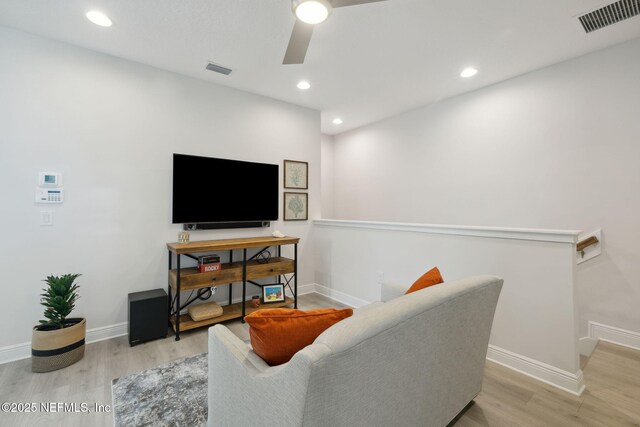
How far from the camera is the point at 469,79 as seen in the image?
10.7 feet

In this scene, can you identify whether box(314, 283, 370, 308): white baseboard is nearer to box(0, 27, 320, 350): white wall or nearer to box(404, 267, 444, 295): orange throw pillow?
box(0, 27, 320, 350): white wall

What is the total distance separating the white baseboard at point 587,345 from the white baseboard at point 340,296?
204cm

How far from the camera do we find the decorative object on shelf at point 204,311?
2846 mm

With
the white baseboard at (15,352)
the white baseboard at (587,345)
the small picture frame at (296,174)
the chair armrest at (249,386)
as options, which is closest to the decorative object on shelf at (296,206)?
the small picture frame at (296,174)

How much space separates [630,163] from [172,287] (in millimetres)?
4581

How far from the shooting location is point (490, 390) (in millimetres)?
1988

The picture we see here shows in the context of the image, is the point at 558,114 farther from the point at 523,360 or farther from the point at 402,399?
the point at 402,399

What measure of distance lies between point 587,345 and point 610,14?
9.44 ft

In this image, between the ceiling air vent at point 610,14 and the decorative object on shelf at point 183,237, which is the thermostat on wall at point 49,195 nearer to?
the decorative object on shelf at point 183,237

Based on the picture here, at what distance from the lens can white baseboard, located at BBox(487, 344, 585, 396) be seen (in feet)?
6.39

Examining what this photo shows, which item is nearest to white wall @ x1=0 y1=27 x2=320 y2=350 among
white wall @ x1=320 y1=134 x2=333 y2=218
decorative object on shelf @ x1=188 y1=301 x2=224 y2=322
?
decorative object on shelf @ x1=188 y1=301 x2=224 y2=322

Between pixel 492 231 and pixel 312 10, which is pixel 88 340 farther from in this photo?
pixel 492 231

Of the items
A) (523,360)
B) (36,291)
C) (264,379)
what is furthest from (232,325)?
(523,360)

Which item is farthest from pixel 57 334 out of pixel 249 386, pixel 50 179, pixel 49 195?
pixel 249 386
